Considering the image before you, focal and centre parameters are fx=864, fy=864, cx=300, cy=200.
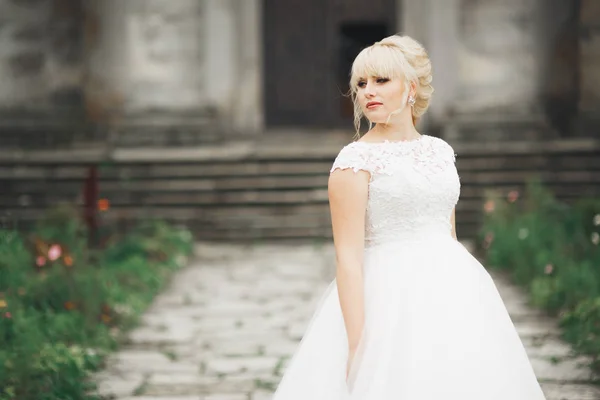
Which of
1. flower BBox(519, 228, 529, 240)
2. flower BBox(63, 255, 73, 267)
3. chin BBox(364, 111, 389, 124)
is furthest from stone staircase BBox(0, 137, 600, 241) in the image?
chin BBox(364, 111, 389, 124)

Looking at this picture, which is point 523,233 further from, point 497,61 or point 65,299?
point 497,61

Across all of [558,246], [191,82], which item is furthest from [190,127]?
[558,246]

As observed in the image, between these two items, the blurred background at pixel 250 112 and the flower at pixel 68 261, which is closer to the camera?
the flower at pixel 68 261

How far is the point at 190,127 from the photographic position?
1286cm

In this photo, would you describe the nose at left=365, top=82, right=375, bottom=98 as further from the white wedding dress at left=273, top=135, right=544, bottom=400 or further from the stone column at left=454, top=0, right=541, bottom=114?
the stone column at left=454, top=0, right=541, bottom=114

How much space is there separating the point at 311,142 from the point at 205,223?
3.02 meters

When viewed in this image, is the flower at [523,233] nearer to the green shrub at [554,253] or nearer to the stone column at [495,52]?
the green shrub at [554,253]

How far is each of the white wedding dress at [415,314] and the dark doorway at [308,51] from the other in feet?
40.5

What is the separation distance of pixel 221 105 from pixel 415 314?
10622 mm

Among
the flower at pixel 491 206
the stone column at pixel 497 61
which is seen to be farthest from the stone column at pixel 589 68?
the flower at pixel 491 206

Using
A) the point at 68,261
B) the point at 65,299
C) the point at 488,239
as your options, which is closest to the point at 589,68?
the point at 488,239

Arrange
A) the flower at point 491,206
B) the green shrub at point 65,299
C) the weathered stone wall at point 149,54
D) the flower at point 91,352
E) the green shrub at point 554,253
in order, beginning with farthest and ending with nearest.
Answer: the weathered stone wall at point 149,54 < the flower at point 491,206 < the green shrub at point 554,253 < the flower at point 91,352 < the green shrub at point 65,299

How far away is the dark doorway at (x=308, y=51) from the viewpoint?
15.0m

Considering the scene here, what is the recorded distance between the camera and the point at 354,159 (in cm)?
276
